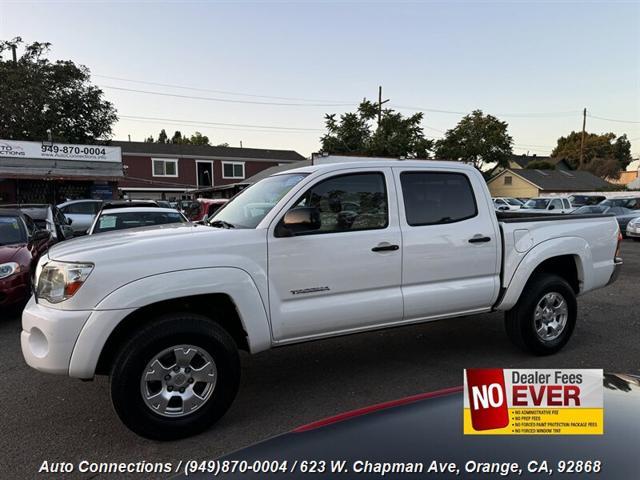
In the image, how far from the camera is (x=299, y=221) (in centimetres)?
349

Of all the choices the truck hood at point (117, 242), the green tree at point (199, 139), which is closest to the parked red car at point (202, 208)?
the truck hood at point (117, 242)

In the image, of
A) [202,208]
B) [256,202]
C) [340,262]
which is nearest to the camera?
[340,262]

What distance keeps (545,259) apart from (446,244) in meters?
1.28

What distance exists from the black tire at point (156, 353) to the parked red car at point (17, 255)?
4.00m

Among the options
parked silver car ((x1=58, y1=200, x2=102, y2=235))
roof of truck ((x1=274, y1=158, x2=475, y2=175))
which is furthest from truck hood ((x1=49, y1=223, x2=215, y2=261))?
parked silver car ((x1=58, y1=200, x2=102, y2=235))

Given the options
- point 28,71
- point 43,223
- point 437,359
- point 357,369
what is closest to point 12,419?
point 357,369

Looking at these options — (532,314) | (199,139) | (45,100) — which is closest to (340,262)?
(532,314)

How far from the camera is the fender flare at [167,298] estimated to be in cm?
305

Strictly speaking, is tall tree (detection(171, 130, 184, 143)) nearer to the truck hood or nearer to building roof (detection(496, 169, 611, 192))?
building roof (detection(496, 169, 611, 192))

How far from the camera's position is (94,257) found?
311 cm

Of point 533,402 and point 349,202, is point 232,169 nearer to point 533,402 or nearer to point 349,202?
point 349,202

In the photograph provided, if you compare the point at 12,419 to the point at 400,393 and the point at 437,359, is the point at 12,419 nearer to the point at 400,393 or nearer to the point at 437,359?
the point at 400,393

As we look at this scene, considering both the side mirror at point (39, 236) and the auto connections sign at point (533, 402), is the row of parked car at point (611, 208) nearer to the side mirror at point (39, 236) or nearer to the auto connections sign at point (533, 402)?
the side mirror at point (39, 236)

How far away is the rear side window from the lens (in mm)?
4184
